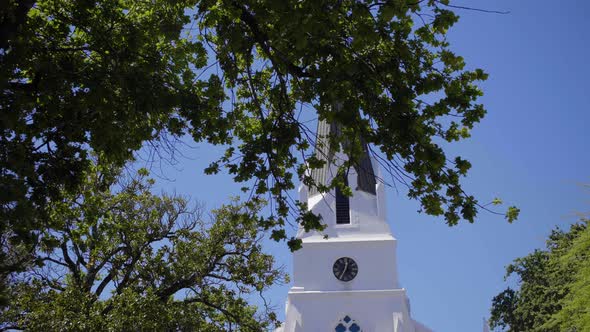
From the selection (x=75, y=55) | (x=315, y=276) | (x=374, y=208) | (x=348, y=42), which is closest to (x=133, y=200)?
(x=75, y=55)

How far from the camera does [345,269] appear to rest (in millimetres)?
32781

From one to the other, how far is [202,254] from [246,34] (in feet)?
36.4

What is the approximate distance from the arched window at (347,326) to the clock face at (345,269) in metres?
2.22

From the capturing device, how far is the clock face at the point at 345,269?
32.6 metres

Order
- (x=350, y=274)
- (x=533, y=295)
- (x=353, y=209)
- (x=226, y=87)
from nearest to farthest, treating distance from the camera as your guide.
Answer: (x=226, y=87), (x=533, y=295), (x=350, y=274), (x=353, y=209)

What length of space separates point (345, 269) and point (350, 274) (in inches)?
13.7

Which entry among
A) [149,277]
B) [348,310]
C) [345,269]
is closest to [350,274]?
[345,269]

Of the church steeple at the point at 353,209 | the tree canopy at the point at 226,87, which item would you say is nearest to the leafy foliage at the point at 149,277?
the tree canopy at the point at 226,87

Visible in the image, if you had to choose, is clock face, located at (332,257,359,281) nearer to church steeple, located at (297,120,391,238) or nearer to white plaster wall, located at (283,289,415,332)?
white plaster wall, located at (283,289,415,332)

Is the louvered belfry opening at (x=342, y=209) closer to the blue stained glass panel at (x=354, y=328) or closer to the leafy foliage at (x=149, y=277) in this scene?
the blue stained glass panel at (x=354, y=328)

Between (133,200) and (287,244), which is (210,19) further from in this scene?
(133,200)

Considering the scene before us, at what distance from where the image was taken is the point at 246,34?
778 cm

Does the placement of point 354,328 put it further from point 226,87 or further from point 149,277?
point 226,87

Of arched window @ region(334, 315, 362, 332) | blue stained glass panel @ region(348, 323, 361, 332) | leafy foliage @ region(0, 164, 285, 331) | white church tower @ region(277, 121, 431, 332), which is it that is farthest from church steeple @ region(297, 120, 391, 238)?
leafy foliage @ region(0, 164, 285, 331)
